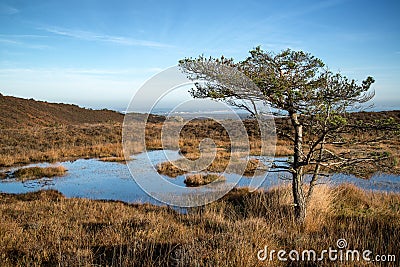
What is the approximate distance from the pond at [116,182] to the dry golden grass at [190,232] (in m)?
2.17

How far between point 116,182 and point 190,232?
27.4ft

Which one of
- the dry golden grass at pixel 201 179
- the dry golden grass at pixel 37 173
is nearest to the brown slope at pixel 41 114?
the dry golden grass at pixel 37 173

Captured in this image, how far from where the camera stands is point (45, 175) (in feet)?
48.0

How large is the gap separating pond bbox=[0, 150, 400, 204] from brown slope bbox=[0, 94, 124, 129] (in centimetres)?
3016

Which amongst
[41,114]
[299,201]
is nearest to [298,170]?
[299,201]

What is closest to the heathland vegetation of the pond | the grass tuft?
the pond

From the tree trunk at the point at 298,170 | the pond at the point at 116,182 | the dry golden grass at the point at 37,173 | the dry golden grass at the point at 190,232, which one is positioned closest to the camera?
the dry golden grass at the point at 190,232

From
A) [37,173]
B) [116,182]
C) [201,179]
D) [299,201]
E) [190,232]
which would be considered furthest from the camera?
[37,173]

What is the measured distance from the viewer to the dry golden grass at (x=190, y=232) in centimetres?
441

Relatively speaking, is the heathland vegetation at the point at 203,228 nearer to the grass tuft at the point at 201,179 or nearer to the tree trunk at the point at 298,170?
the tree trunk at the point at 298,170

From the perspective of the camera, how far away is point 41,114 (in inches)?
2051

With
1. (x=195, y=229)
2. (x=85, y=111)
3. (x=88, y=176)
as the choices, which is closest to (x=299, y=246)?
(x=195, y=229)

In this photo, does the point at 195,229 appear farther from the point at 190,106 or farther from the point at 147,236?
the point at 190,106

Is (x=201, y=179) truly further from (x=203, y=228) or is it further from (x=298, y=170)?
(x=298, y=170)
